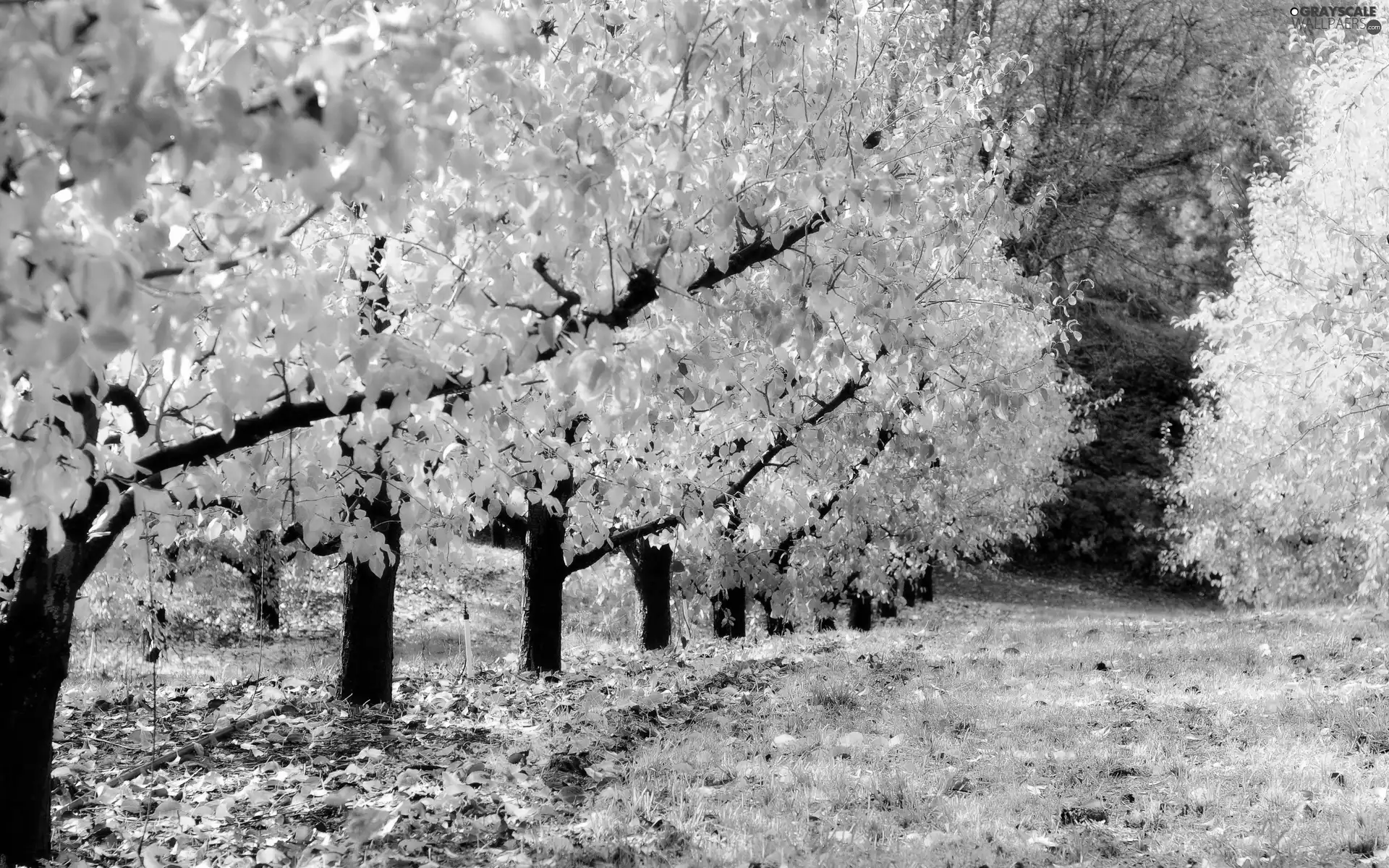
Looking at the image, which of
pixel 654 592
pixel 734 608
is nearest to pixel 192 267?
pixel 654 592

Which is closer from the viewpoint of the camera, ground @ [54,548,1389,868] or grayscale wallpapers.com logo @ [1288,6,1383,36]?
ground @ [54,548,1389,868]

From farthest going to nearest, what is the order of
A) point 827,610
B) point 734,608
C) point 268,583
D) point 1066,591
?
point 1066,591 < point 268,583 < point 734,608 < point 827,610

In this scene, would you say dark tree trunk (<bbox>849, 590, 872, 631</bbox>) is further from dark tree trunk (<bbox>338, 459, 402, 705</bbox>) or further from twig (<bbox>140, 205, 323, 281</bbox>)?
twig (<bbox>140, 205, 323, 281</bbox>)

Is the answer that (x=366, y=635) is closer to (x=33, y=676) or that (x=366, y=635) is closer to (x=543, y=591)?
(x=543, y=591)

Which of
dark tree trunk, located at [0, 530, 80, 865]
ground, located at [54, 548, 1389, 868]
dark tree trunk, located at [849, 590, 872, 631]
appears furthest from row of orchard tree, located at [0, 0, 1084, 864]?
dark tree trunk, located at [849, 590, 872, 631]

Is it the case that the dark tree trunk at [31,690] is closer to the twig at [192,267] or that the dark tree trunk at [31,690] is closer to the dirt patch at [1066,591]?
the twig at [192,267]

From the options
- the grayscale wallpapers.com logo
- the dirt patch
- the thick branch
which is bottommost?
the dirt patch

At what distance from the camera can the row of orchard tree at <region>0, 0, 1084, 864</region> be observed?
232 cm

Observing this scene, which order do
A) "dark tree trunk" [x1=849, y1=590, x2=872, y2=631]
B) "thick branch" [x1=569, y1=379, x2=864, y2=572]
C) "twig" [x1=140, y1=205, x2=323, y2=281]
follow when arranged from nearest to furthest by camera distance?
"twig" [x1=140, y1=205, x2=323, y2=281] < "thick branch" [x1=569, y1=379, x2=864, y2=572] < "dark tree trunk" [x1=849, y1=590, x2=872, y2=631]

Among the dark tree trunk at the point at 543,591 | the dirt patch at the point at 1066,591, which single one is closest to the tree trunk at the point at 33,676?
the dark tree trunk at the point at 543,591

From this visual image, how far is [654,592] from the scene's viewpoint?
13.1 metres

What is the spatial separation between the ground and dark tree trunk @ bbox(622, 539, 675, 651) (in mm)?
1786

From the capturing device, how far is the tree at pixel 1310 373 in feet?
28.3

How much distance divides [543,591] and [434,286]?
6859 mm
